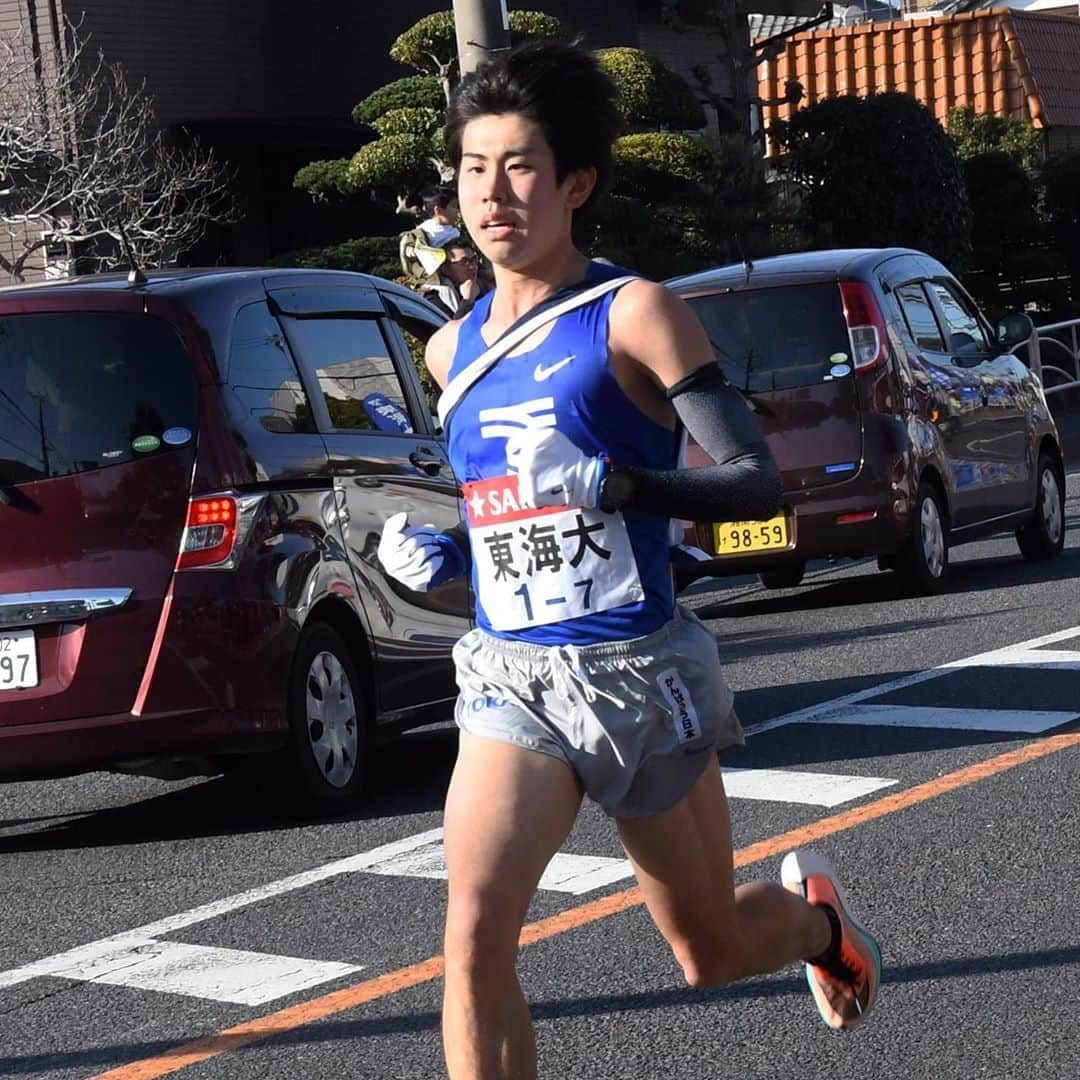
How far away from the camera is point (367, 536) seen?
7293 mm

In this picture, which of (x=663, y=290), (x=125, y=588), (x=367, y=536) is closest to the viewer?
(x=663, y=290)

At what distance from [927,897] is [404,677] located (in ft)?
8.10

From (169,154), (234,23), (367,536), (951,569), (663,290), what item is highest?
(234,23)

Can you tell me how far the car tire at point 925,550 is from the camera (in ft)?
37.2

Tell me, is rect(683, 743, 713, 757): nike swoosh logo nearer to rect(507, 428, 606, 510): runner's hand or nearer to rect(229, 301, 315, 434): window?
rect(507, 428, 606, 510): runner's hand

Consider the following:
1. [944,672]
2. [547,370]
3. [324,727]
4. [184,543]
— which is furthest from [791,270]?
[547,370]

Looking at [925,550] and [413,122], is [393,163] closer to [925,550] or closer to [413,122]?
[413,122]

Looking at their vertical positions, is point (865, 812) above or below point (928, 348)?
below

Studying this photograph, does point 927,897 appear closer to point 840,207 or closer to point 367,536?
point 367,536

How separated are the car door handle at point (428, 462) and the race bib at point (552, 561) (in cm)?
404

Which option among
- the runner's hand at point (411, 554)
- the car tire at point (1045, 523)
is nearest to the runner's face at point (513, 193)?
the runner's hand at point (411, 554)

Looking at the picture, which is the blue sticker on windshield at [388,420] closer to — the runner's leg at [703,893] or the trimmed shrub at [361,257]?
the runner's leg at [703,893]

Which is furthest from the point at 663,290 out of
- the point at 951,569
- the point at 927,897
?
the point at 951,569

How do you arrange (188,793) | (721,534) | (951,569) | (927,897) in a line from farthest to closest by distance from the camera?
1. (951,569)
2. (721,534)
3. (188,793)
4. (927,897)
